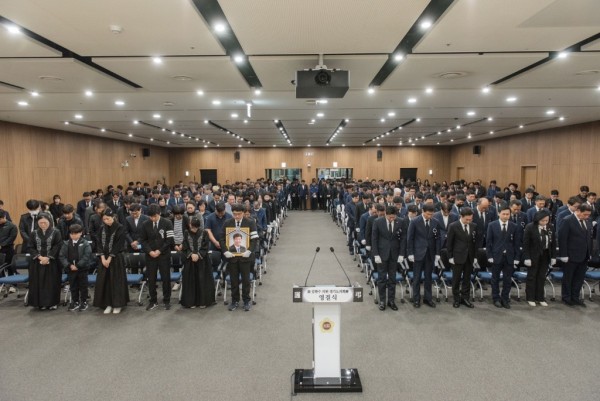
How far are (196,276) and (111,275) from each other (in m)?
1.36

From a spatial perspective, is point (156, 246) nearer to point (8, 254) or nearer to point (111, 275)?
point (111, 275)

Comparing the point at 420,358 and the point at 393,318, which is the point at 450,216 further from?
the point at 420,358

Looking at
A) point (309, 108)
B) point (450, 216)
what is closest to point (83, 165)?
point (309, 108)

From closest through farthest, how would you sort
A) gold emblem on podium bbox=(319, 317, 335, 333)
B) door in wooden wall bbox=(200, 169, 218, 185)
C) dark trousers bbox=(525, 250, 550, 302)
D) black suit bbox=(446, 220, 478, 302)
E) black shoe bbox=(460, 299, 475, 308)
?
gold emblem on podium bbox=(319, 317, 335, 333)
black suit bbox=(446, 220, 478, 302)
black shoe bbox=(460, 299, 475, 308)
dark trousers bbox=(525, 250, 550, 302)
door in wooden wall bbox=(200, 169, 218, 185)

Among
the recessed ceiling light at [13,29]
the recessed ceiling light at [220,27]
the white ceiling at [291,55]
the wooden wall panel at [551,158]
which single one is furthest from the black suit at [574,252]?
the wooden wall panel at [551,158]

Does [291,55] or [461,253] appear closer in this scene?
[291,55]

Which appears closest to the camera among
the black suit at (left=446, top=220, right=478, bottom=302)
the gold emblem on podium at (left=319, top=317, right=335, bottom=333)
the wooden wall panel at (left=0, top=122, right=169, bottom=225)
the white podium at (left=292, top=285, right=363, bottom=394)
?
the white podium at (left=292, top=285, right=363, bottom=394)

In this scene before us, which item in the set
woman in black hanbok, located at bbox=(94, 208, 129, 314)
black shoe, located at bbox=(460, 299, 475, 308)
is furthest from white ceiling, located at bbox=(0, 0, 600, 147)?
black shoe, located at bbox=(460, 299, 475, 308)

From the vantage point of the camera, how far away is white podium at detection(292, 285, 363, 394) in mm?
3660

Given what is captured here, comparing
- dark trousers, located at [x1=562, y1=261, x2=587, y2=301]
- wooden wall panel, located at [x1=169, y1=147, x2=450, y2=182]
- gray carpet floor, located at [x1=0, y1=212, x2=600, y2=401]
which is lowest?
gray carpet floor, located at [x1=0, y1=212, x2=600, y2=401]

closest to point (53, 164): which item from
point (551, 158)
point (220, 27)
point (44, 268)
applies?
point (44, 268)

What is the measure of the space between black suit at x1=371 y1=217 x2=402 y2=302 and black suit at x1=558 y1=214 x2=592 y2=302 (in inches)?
111

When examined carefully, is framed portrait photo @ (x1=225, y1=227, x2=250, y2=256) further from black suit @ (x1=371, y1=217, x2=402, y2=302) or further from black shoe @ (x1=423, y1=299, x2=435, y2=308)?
black shoe @ (x1=423, y1=299, x2=435, y2=308)

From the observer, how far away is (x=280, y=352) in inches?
187
